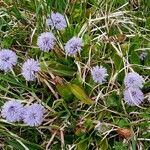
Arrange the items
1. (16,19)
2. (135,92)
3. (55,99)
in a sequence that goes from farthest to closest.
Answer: (16,19) → (55,99) → (135,92)

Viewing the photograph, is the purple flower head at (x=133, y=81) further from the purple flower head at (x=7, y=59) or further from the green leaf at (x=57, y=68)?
the purple flower head at (x=7, y=59)

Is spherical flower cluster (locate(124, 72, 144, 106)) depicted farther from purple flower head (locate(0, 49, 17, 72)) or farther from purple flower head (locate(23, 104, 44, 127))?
purple flower head (locate(0, 49, 17, 72))

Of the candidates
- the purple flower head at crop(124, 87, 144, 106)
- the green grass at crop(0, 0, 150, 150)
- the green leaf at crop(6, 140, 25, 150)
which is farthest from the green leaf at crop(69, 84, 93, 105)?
the green leaf at crop(6, 140, 25, 150)

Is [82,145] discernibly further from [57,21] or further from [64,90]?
[57,21]

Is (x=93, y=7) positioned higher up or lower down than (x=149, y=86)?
higher up

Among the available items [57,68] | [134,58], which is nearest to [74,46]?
[57,68]

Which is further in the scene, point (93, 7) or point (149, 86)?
point (93, 7)

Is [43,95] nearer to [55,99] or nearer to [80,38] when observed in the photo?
[55,99]

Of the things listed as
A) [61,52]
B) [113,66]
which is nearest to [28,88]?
[61,52]
